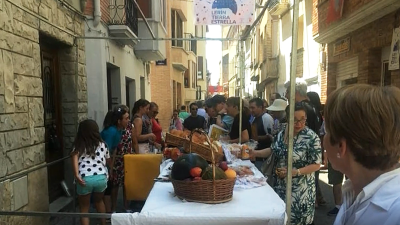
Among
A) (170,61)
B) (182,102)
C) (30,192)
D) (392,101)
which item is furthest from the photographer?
(182,102)

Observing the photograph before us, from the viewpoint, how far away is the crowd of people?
3.83ft

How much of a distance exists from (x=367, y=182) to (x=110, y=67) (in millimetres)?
8023

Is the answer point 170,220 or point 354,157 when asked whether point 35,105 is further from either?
point 354,157

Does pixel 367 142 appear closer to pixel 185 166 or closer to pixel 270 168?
pixel 185 166

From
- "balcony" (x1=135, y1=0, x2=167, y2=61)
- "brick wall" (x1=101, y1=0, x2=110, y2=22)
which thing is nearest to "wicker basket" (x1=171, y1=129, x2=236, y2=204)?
"brick wall" (x1=101, y1=0, x2=110, y2=22)

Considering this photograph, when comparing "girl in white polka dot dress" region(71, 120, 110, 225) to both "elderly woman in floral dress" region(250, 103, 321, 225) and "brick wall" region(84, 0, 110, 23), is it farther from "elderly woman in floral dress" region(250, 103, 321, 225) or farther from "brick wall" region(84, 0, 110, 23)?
"brick wall" region(84, 0, 110, 23)

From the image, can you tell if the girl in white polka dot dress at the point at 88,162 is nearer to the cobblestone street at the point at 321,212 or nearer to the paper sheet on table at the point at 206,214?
the cobblestone street at the point at 321,212

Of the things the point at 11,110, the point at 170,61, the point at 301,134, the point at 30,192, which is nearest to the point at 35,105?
the point at 11,110

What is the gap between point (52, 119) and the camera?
5613 millimetres

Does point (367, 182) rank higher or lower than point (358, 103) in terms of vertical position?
lower

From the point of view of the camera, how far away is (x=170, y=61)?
66.9 ft

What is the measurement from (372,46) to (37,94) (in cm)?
656

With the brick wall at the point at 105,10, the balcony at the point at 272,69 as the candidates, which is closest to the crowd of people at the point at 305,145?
the brick wall at the point at 105,10

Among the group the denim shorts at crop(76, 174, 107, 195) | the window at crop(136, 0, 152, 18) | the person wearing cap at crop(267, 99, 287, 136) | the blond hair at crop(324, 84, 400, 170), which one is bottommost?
the denim shorts at crop(76, 174, 107, 195)
